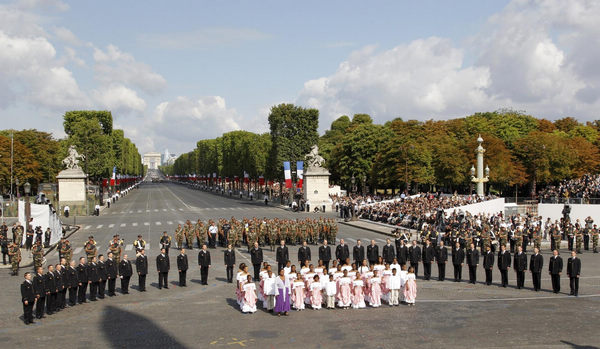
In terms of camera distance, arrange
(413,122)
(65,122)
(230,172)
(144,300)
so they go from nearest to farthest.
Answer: (144,300), (65,122), (413,122), (230,172)

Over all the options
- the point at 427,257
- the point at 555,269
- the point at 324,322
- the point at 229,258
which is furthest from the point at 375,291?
the point at 555,269

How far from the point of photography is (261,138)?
345ft

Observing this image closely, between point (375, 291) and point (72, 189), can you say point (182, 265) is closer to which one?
point (375, 291)

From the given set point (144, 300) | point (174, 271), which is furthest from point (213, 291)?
point (174, 271)

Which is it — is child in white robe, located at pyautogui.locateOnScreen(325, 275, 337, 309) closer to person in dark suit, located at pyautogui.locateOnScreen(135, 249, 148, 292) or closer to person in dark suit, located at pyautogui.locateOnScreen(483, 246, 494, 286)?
person in dark suit, located at pyautogui.locateOnScreen(483, 246, 494, 286)

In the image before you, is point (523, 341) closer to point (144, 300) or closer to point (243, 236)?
point (144, 300)

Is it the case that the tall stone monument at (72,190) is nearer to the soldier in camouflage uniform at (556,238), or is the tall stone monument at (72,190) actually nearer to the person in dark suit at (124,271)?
the person in dark suit at (124,271)

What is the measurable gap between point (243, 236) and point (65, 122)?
205 feet

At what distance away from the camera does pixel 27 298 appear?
16500 mm

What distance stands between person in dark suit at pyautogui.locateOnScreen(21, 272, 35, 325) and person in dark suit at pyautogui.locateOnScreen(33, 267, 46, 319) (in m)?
0.34

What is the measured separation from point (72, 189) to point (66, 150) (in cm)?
2194

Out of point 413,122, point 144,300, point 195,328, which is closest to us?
point 195,328

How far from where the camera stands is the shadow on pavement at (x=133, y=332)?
14.2 meters

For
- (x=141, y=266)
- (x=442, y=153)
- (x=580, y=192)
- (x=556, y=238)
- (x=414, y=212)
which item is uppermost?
(x=442, y=153)
